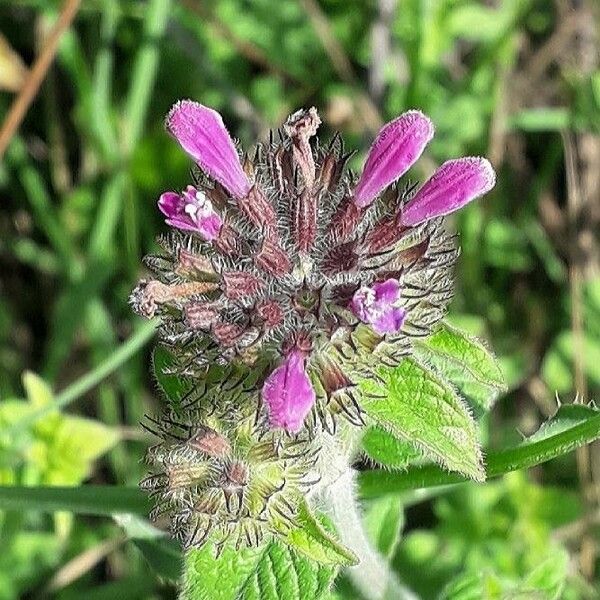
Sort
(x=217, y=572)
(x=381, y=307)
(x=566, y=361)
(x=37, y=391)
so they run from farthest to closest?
1. (x=566, y=361)
2. (x=37, y=391)
3. (x=217, y=572)
4. (x=381, y=307)

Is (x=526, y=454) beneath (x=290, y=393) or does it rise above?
beneath

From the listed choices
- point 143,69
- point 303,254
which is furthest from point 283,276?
point 143,69

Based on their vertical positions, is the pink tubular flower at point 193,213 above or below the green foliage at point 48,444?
above

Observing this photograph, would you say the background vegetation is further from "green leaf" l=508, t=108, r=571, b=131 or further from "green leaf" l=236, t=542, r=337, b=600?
"green leaf" l=236, t=542, r=337, b=600

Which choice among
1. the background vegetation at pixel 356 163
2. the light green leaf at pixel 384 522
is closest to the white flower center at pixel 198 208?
the light green leaf at pixel 384 522

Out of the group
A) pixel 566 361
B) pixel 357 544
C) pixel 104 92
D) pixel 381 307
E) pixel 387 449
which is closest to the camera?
pixel 381 307

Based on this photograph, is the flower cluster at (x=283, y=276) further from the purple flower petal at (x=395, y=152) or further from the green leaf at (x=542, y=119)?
the green leaf at (x=542, y=119)

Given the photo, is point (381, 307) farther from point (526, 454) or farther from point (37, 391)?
point (37, 391)
